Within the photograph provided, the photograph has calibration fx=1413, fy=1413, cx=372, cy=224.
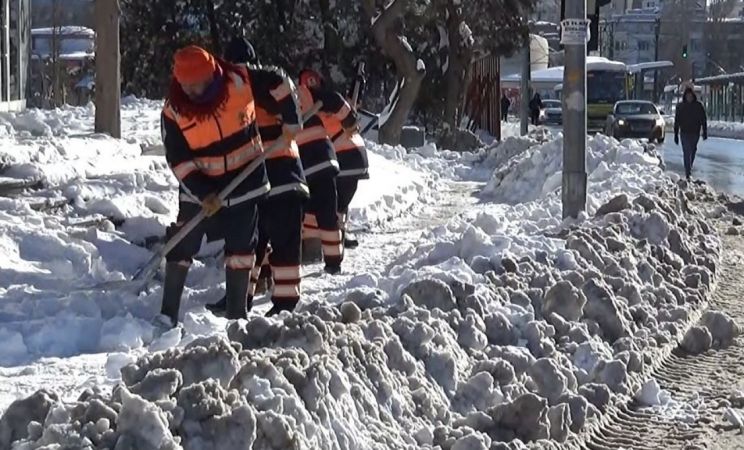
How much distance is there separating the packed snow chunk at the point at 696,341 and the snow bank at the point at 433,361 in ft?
0.22

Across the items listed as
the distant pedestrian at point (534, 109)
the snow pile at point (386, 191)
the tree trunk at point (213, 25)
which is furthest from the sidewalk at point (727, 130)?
the snow pile at point (386, 191)

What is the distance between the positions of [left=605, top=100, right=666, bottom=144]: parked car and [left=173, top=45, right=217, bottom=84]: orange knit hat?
3733cm

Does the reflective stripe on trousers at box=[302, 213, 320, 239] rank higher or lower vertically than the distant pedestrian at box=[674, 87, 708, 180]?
lower

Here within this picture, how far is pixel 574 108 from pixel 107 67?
5.32 metres

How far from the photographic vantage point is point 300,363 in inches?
213

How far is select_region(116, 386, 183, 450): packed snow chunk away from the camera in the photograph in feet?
14.8

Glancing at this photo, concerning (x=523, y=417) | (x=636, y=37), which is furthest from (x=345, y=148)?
(x=636, y=37)

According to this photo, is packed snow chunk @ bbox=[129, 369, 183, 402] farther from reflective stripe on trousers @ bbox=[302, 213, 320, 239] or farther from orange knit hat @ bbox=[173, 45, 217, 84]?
reflective stripe on trousers @ bbox=[302, 213, 320, 239]

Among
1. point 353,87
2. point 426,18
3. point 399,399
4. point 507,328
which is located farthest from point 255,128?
point 426,18

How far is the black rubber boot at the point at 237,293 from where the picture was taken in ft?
27.0

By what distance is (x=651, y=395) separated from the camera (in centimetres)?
746

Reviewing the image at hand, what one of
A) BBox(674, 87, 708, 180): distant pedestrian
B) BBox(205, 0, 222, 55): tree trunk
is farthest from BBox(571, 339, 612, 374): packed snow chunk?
BBox(205, 0, 222, 55): tree trunk

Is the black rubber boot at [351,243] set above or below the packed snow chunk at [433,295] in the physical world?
below

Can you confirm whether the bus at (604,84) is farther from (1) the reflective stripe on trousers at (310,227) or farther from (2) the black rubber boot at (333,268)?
(2) the black rubber boot at (333,268)
